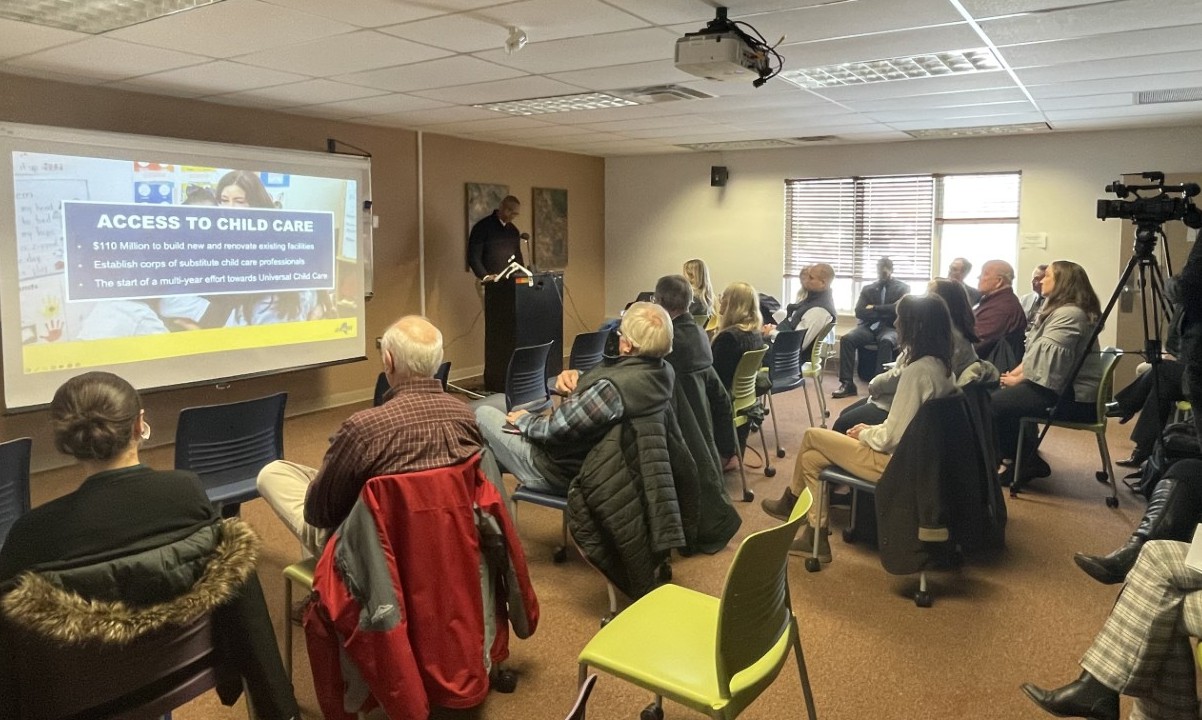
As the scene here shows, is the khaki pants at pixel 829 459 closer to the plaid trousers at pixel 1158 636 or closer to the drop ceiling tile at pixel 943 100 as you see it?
the plaid trousers at pixel 1158 636

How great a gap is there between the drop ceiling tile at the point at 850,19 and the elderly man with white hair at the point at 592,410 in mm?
1406

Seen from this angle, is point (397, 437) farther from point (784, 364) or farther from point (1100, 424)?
point (1100, 424)

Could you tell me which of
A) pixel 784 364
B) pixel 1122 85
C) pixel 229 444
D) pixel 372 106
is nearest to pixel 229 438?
pixel 229 444

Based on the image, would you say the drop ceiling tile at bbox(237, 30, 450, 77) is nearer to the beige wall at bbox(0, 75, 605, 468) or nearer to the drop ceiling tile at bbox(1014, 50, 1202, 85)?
the beige wall at bbox(0, 75, 605, 468)

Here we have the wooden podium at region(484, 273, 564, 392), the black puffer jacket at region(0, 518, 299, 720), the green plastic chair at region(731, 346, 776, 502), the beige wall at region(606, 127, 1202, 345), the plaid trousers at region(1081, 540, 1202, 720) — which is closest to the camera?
the black puffer jacket at region(0, 518, 299, 720)

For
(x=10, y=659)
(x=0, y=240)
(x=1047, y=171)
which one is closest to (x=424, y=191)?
(x=0, y=240)

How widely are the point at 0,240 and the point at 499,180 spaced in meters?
4.64

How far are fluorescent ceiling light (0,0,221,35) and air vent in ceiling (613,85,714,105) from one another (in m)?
2.70

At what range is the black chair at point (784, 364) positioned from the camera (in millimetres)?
5308

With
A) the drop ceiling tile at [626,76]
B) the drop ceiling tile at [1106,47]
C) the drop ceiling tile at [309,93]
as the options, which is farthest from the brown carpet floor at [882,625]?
the drop ceiling tile at [309,93]

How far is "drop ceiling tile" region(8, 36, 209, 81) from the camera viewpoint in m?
3.97

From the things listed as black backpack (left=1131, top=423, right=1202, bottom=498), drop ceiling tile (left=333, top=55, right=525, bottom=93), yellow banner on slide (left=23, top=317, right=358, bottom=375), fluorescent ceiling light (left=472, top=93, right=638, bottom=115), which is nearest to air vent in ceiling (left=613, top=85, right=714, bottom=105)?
fluorescent ceiling light (left=472, top=93, right=638, bottom=115)

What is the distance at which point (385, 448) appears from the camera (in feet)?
7.08

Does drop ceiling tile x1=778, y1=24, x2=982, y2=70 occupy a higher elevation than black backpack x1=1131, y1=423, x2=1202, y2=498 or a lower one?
higher
